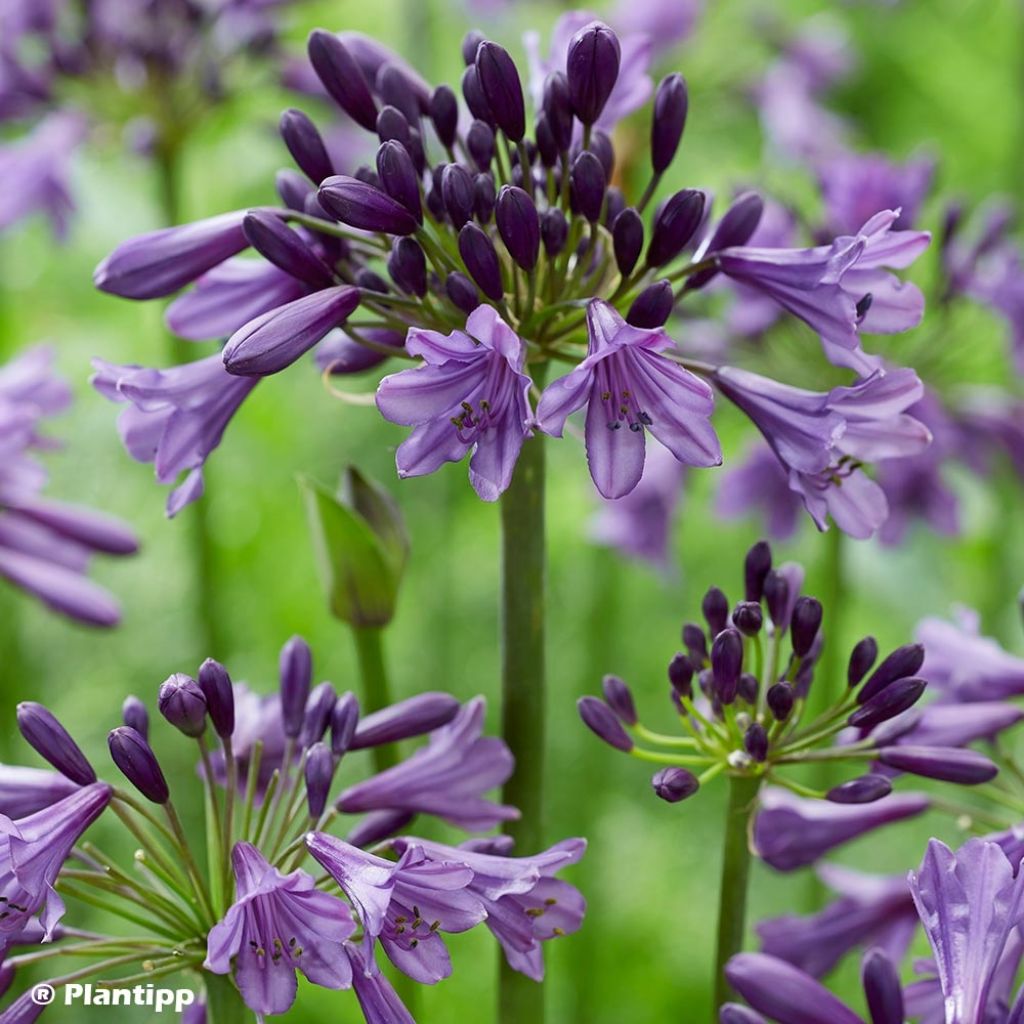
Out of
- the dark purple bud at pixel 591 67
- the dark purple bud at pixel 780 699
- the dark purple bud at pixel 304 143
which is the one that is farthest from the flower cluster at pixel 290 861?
the dark purple bud at pixel 591 67

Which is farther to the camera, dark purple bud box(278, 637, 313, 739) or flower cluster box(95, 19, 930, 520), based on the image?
dark purple bud box(278, 637, 313, 739)

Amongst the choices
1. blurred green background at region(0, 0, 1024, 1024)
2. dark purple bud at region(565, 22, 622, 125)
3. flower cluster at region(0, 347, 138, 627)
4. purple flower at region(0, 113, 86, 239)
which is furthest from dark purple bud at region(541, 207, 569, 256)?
purple flower at region(0, 113, 86, 239)

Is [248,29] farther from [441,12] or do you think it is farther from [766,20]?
[441,12]

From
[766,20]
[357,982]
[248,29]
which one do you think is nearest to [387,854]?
[357,982]

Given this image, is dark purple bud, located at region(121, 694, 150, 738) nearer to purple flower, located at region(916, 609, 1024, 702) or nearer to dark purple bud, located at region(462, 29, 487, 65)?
dark purple bud, located at region(462, 29, 487, 65)

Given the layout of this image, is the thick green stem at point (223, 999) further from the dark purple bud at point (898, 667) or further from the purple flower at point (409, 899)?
the dark purple bud at point (898, 667)

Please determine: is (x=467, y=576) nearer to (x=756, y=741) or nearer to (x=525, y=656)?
(x=525, y=656)
